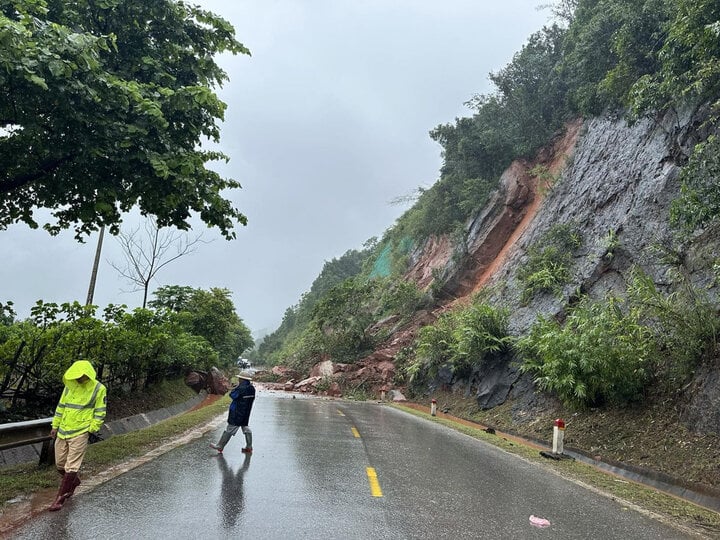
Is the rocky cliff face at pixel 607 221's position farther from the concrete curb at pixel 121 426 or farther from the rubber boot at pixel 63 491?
the concrete curb at pixel 121 426

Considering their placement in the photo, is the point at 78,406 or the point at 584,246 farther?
the point at 584,246

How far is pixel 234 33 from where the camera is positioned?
9422mm

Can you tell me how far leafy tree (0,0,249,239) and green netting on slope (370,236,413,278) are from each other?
135ft

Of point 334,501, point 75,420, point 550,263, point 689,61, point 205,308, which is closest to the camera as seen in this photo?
point 75,420

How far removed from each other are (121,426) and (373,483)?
700 cm

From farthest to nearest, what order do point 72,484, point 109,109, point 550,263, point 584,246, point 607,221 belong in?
point 550,263
point 584,246
point 607,221
point 109,109
point 72,484

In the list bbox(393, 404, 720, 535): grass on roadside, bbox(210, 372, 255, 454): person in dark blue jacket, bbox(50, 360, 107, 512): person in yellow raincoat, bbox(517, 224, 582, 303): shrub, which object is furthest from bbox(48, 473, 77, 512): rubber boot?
bbox(517, 224, 582, 303): shrub

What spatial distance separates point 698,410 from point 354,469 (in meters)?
6.89

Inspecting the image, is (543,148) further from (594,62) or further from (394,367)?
(394,367)

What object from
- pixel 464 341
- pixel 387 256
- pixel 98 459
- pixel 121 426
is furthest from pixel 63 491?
pixel 387 256

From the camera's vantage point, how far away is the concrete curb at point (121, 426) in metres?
7.23

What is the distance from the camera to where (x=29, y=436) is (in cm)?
711

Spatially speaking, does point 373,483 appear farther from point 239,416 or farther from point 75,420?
point 75,420

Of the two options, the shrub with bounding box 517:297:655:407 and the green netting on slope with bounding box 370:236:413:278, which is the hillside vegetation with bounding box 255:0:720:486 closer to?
the shrub with bounding box 517:297:655:407
